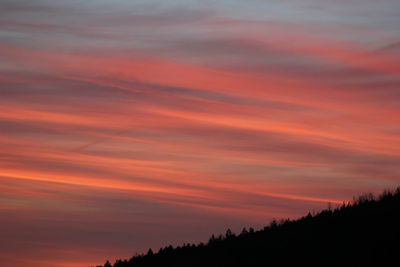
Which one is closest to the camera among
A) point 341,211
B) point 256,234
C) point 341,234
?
point 341,234

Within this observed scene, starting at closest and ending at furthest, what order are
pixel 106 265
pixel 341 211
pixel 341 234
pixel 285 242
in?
1. pixel 341 234
2. pixel 285 242
3. pixel 341 211
4. pixel 106 265

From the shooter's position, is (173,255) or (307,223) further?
(173,255)

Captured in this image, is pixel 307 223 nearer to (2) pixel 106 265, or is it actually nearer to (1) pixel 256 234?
(1) pixel 256 234

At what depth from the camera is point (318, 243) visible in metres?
19.4

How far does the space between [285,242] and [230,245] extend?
3.48 metres

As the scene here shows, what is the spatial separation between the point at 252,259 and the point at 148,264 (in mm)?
7481

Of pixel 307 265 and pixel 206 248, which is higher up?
pixel 206 248

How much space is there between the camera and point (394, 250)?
54.7 feet

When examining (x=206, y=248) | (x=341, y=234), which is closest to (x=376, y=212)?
(x=341, y=234)

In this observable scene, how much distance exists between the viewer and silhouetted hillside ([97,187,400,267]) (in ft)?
56.7

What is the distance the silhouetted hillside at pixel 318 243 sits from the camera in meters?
17.3

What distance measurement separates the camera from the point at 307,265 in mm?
17531

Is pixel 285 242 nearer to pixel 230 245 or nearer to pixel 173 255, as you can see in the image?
pixel 230 245

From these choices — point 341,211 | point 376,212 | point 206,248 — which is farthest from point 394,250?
point 206,248
